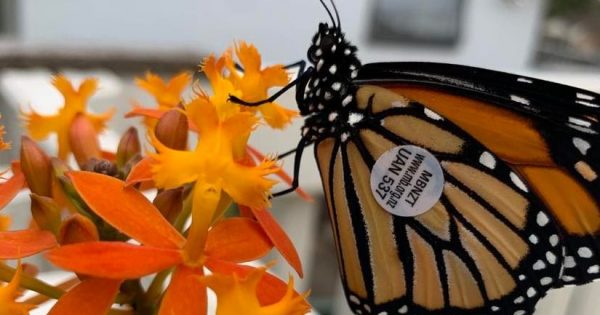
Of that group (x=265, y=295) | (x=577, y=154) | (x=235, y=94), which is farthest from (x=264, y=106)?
(x=577, y=154)

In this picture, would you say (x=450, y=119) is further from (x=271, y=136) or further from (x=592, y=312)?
(x=271, y=136)

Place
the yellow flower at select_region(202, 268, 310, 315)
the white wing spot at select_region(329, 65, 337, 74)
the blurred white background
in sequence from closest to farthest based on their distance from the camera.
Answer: the yellow flower at select_region(202, 268, 310, 315), the white wing spot at select_region(329, 65, 337, 74), the blurred white background

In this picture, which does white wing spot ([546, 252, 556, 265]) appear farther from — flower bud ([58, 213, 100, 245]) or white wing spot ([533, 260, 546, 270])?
flower bud ([58, 213, 100, 245])

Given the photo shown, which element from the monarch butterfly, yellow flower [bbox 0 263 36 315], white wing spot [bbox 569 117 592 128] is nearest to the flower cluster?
yellow flower [bbox 0 263 36 315]

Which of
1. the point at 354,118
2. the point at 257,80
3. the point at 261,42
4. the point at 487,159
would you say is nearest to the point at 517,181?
the point at 487,159

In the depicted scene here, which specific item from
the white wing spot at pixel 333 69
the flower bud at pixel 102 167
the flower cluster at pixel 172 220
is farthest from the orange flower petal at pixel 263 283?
the white wing spot at pixel 333 69

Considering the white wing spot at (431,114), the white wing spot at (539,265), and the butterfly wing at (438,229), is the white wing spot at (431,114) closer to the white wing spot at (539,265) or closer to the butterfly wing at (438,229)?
the butterfly wing at (438,229)

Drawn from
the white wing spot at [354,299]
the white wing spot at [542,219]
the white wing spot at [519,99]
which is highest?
the white wing spot at [519,99]

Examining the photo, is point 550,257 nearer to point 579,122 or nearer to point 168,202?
point 579,122
